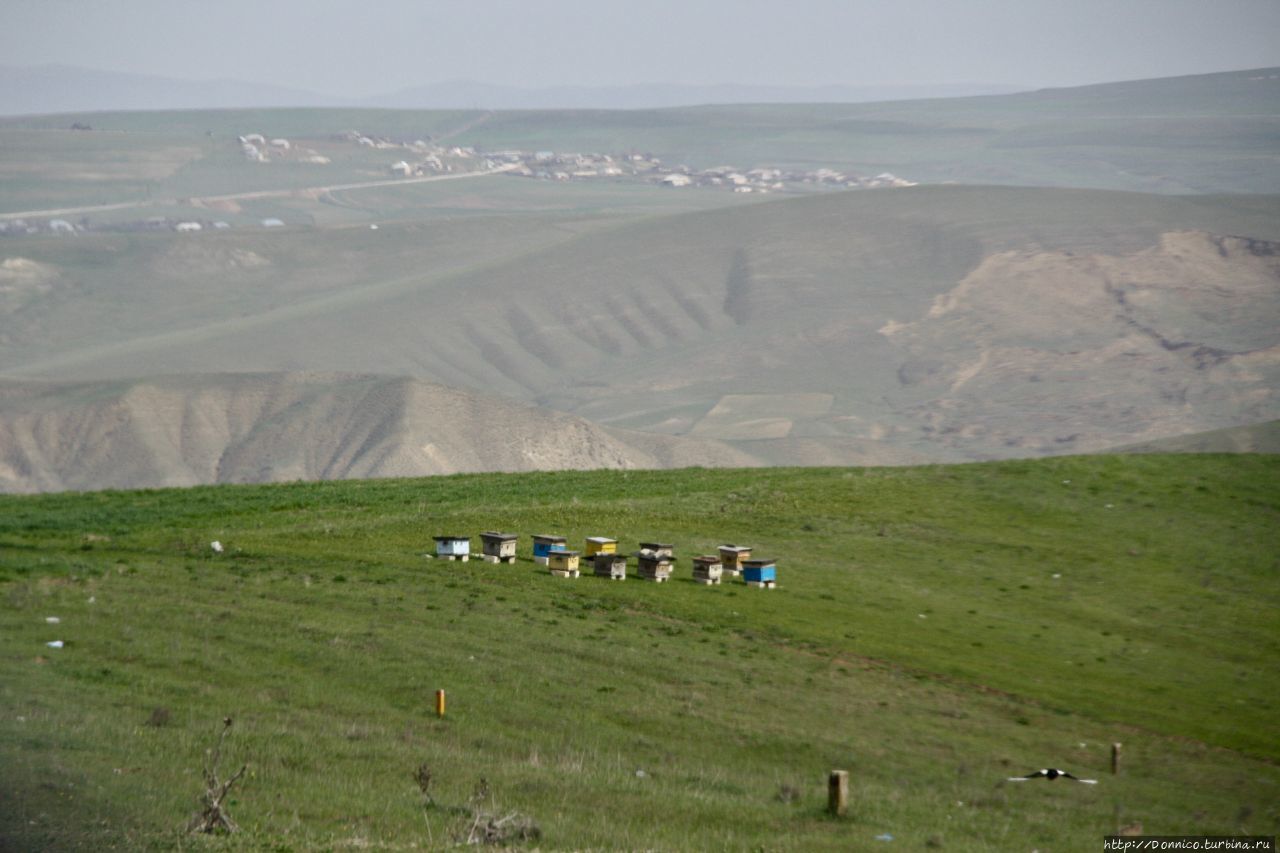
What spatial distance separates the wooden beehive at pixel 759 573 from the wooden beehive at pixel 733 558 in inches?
24.3

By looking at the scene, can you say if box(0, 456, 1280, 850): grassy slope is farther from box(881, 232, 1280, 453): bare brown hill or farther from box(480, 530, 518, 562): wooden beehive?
box(881, 232, 1280, 453): bare brown hill

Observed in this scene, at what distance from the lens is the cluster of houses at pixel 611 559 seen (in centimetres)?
3291

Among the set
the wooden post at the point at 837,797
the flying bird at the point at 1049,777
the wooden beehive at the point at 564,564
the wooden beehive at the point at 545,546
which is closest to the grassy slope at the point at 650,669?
the wooden post at the point at 837,797

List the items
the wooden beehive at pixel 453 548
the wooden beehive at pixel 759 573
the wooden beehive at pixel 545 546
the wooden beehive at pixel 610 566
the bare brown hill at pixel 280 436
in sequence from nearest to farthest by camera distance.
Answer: the wooden beehive at pixel 610 566 < the wooden beehive at pixel 759 573 < the wooden beehive at pixel 545 546 < the wooden beehive at pixel 453 548 < the bare brown hill at pixel 280 436

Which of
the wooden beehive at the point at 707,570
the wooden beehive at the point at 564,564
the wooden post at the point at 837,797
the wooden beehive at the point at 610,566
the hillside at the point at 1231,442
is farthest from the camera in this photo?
the hillside at the point at 1231,442

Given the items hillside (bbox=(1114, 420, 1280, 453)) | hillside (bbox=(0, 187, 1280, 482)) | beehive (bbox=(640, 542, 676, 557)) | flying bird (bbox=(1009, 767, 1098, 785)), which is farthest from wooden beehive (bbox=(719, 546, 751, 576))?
hillside (bbox=(0, 187, 1280, 482))

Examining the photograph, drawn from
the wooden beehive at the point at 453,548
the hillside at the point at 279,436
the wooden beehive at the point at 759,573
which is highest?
the wooden beehive at the point at 453,548

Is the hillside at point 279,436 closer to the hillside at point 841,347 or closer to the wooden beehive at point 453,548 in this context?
the hillside at point 841,347

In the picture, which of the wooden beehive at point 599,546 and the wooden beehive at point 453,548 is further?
the wooden beehive at point 453,548

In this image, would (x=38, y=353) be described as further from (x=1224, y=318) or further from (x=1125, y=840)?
(x=1125, y=840)

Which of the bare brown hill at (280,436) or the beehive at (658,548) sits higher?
the beehive at (658,548)

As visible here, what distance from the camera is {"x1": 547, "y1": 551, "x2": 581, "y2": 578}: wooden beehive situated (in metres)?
32.7

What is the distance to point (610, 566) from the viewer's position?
32875mm

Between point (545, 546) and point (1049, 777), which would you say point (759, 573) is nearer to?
point (545, 546)
